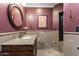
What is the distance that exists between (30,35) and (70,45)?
510mm

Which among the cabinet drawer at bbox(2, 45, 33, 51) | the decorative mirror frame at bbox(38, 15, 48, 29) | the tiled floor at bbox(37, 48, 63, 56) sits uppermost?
the decorative mirror frame at bbox(38, 15, 48, 29)

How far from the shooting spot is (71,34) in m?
1.32

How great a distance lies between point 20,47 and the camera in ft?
4.23

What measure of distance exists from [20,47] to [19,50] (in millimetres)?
37

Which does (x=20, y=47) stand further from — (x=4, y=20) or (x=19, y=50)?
(x=4, y=20)

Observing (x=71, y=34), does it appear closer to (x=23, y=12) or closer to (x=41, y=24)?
(x=41, y=24)

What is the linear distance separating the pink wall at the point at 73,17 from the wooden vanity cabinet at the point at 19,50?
1.58 feet

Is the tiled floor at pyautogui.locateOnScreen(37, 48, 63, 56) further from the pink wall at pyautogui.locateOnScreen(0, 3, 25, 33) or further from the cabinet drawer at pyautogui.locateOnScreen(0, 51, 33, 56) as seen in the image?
the pink wall at pyautogui.locateOnScreen(0, 3, 25, 33)

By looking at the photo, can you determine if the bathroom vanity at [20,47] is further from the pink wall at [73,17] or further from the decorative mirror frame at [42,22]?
the pink wall at [73,17]

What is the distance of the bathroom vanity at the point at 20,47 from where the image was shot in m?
1.23

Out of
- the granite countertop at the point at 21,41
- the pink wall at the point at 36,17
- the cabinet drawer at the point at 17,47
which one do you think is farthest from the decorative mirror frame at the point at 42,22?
the cabinet drawer at the point at 17,47

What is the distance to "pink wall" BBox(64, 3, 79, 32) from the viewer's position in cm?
130

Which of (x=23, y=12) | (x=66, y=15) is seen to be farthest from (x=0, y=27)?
(x=66, y=15)

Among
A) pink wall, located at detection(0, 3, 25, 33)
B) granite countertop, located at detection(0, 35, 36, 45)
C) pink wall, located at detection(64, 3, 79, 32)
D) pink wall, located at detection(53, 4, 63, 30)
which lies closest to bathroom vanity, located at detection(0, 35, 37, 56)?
granite countertop, located at detection(0, 35, 36, 45)
